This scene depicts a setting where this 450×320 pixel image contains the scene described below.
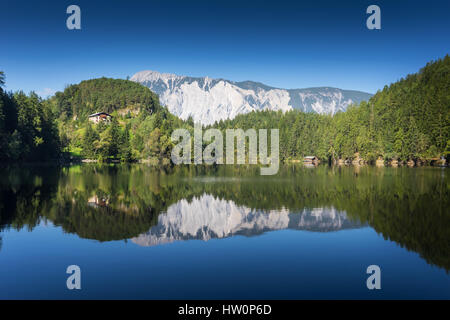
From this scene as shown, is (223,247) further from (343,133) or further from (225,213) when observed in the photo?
(343,133)

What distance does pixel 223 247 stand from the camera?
1836 cm

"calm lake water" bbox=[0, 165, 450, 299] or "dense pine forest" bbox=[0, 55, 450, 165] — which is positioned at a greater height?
"dense pine forest" bbox=[0, 55, 450, 165]

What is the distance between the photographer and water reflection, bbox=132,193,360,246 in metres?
20.7

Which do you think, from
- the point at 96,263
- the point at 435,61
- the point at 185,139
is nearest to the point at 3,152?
the point at 185,139

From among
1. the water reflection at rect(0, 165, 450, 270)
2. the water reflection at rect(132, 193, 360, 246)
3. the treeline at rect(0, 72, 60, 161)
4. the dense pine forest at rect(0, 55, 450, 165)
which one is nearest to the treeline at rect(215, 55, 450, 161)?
the dense pine forest at rect(0, 55, 450, 165)

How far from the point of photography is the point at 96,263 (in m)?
15.2

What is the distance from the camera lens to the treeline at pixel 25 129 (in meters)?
85.5

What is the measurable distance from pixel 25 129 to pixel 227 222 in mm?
89603

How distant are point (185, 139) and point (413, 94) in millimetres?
84883

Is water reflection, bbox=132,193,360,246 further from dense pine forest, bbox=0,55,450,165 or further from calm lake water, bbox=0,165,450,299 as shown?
dense pine forest, bbox=0,55,450,165

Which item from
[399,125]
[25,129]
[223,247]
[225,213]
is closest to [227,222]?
[225,213]

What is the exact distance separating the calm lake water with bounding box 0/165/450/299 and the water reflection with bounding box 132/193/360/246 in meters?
0.08
